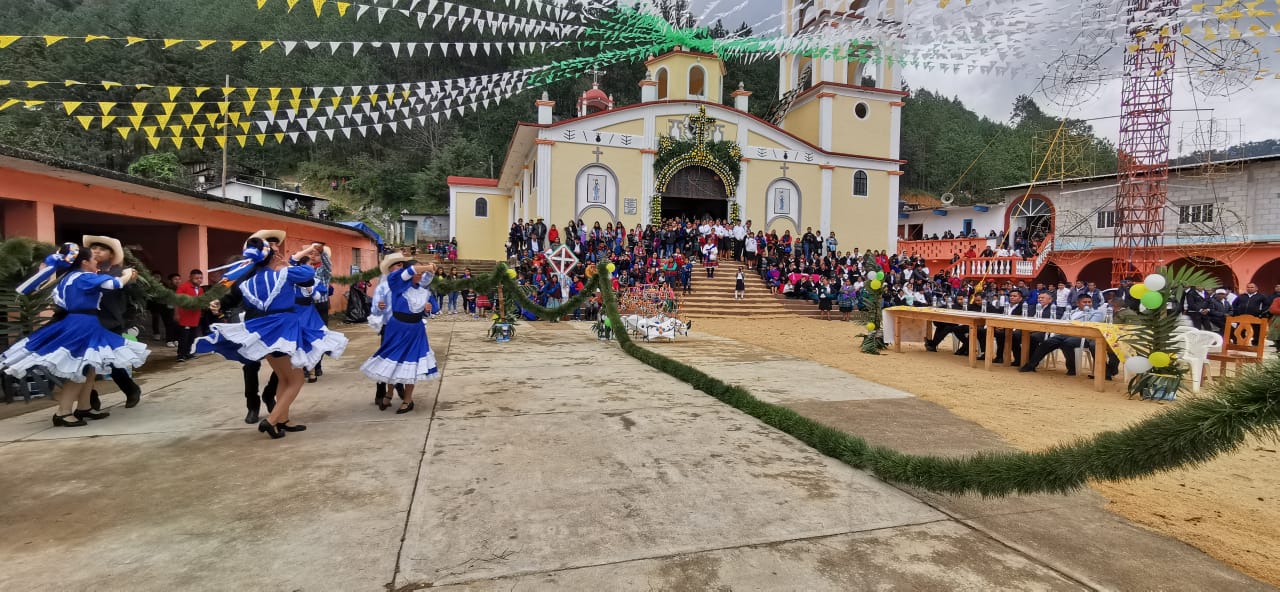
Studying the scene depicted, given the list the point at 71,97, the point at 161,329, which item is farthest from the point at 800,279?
the point at 71,97

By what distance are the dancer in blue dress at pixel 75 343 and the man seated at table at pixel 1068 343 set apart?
37.3 feet

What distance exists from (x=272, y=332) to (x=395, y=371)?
1.11 metres

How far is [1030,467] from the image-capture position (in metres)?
3.05

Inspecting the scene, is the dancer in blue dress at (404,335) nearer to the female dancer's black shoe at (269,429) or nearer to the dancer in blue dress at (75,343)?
the female dancer's black shoe at (269,429)

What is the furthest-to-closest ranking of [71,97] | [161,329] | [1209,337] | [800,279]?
[71,97], [800,279], [161,329], [1209,337]

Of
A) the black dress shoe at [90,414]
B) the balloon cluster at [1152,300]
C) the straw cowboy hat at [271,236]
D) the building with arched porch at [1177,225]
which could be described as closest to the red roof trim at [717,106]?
the building with arched porch at [1177,225]

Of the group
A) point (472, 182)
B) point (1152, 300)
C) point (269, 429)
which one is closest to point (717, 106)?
point (472, 182)

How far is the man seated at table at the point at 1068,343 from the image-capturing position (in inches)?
339

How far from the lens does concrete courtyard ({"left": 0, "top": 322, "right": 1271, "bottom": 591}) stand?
8.78 ft

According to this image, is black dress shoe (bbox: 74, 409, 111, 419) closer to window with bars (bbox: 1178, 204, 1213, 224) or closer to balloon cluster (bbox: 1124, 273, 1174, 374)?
balloon cluster (bbox: 1124, 273, 1174, 374)

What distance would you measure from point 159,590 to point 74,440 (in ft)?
11.2

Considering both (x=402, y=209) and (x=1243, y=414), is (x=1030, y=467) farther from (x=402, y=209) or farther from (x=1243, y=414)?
(x=402, y=209)

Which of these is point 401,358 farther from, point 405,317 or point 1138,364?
point 1138,364

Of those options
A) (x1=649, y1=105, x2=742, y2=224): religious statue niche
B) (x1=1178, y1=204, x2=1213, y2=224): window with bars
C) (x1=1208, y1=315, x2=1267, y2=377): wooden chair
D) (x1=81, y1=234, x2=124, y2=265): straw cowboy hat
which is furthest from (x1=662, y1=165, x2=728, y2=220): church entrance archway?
(x1=81, y1=234, x2=124, y2=265): straw cowboy hat
